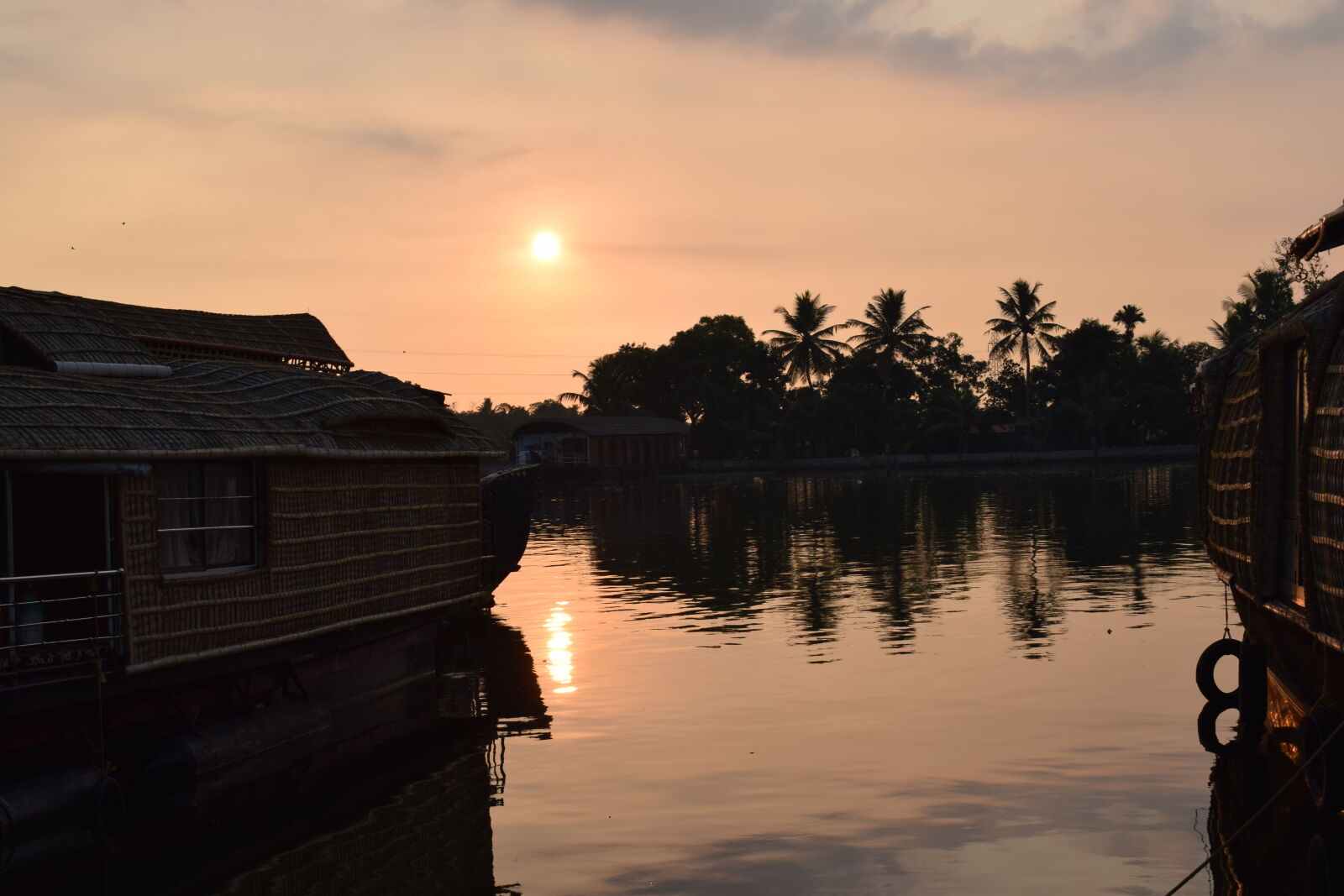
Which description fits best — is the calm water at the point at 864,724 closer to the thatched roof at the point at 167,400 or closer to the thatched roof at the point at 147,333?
the thatched roof at the point at 167,400

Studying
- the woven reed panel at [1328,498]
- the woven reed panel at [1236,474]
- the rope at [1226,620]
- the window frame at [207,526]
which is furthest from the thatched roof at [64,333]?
the rope at [1226,620]

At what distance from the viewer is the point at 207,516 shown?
1453 centimetres

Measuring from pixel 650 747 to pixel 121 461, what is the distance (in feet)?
23.5

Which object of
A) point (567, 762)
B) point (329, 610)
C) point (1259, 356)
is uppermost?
point (1259, 356)

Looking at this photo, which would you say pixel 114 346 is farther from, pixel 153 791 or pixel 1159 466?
pixel 1159 466

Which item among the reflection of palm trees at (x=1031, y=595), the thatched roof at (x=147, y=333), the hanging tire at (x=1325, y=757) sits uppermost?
the thatched roof at (x=147, y=333)

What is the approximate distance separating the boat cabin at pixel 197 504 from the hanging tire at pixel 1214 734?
1033cm

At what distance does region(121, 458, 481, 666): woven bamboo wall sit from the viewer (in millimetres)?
13320

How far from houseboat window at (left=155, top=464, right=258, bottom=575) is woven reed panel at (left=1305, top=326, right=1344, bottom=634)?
11077 mm

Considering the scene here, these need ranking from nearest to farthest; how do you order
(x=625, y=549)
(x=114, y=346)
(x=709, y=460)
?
(x=114, y=346) → (x=625, y=549) → (x=709, y=460)

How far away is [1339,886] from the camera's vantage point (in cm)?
1052

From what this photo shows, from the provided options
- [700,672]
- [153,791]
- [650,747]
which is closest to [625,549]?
[700,672]

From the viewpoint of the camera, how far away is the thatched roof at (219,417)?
41.5 ft

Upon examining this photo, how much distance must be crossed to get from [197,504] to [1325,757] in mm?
11469
